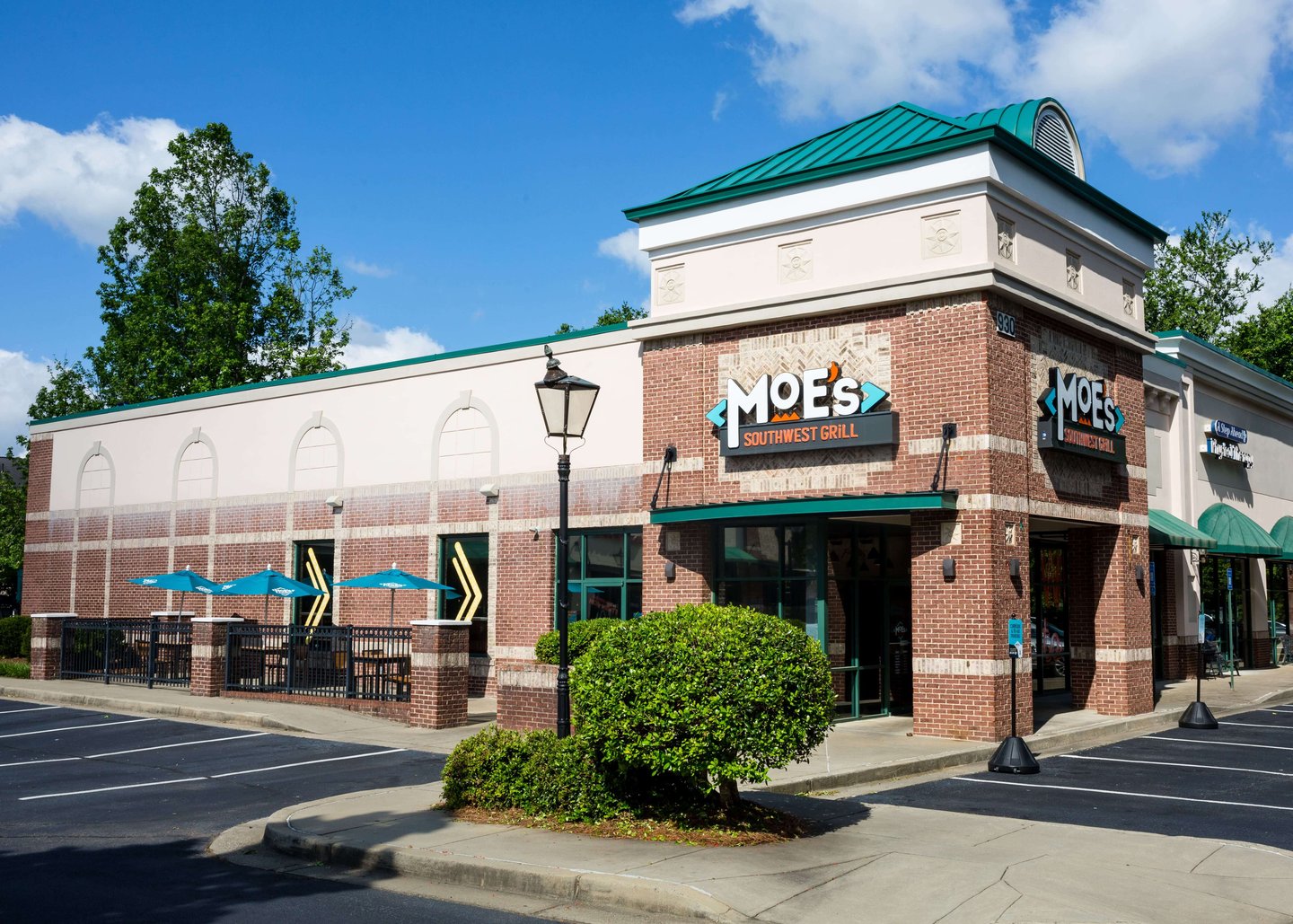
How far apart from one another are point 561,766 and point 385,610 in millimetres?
16855

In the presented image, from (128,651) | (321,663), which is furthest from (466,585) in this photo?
(128,651)

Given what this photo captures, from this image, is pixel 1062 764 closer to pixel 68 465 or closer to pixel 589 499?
pixel 589 499

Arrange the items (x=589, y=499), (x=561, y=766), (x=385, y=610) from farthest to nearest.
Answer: (x=385, y=610) → (x=589, y=499) → (x=561, y=766)

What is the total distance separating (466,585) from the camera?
26500 millimetres

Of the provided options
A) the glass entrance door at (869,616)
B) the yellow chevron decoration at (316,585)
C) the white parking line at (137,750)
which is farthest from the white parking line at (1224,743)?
the yellow chevron decoration at (316,585)

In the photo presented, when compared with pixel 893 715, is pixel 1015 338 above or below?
above

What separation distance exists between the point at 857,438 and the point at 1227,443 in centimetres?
1706

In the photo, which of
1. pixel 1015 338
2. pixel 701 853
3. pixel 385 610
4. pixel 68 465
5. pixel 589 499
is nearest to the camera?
pixel 701 853

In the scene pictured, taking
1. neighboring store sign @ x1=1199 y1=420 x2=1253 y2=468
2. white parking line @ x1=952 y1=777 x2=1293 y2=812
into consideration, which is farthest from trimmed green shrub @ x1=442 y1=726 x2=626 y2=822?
neighboring store sign @ x1=1199 y1=420 x2=1253 y2=468

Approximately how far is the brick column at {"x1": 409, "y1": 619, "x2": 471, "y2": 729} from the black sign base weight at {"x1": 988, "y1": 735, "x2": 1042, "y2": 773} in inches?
346

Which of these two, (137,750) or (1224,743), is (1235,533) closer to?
(1224,743)

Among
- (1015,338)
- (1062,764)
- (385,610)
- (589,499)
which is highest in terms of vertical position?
(1015,338)

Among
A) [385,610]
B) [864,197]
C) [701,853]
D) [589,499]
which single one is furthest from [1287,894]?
[385,610]

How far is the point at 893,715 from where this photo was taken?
21156mm
